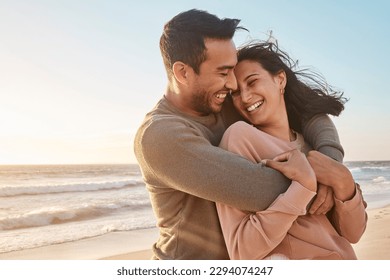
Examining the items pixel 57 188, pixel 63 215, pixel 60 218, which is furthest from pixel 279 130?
pixel 57 188

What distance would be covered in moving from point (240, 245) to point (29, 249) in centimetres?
328

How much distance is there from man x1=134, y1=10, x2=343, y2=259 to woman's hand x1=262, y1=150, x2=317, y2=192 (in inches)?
1.1

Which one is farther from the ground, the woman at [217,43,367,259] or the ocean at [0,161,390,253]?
the woman at [217,43,367,259]

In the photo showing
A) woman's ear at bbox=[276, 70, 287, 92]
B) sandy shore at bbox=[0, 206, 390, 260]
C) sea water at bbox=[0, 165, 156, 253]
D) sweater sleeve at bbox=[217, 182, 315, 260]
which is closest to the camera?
sweater sleeve at bbox=[217, 182, 315, 260]

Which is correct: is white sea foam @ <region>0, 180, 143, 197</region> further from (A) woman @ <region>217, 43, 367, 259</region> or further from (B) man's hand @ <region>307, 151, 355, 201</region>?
(B) man's hand @ <region>307, 151, 355, 201</region>

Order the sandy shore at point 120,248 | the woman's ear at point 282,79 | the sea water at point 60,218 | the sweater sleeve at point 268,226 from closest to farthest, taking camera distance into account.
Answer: the sweater sleeve at point 268,226, the woman's ear at point 282,79, the sandy shore at point 120,248, the sea water at point 60,218

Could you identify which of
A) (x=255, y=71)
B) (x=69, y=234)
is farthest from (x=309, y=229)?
(x=69, y=234)

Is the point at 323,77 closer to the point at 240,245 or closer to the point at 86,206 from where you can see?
the point at 240,245

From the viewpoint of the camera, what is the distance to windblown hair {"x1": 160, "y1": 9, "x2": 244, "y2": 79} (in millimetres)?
1850

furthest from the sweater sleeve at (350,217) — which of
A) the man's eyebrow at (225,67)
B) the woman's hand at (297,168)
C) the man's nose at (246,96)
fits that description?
the man's eyebrow at (225,67)

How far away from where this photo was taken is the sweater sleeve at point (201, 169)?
145 centimetres

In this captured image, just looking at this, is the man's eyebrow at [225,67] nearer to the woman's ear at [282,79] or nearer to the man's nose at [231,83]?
the man's nose at [231,83]

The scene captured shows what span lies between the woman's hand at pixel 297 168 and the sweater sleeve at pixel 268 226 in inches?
0.8

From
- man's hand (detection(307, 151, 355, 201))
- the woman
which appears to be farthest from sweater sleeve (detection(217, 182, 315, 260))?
man's hand (detection(307, 151, 355, 201))
